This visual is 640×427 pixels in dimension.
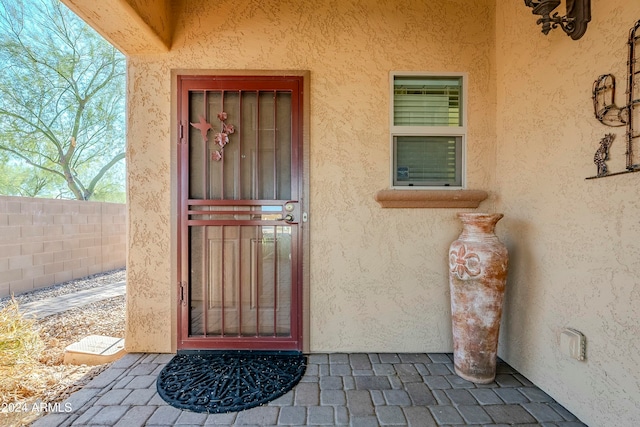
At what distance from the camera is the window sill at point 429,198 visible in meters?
2.30

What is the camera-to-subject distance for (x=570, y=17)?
5.43 feet

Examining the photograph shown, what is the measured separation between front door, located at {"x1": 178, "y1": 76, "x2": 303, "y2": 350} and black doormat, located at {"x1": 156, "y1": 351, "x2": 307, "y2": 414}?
0.13 metres

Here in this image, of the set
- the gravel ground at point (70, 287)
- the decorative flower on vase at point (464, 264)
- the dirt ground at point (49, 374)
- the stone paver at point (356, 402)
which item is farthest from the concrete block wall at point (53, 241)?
the decorative flower on vase at point (464, 264)

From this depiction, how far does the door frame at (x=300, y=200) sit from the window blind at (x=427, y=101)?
0.77m

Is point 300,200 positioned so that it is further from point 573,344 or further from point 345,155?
point 573,344

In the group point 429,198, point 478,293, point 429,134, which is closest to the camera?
point 478,293

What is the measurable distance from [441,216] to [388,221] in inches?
17.3

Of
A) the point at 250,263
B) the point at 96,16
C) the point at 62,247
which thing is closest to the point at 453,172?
the point at 250,263

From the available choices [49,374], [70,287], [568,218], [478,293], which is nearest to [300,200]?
[478,293]

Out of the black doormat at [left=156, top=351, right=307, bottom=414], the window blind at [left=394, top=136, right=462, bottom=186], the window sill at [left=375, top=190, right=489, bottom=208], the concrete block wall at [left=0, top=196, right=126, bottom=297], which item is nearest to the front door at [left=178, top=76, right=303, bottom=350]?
the black doormat at [left=156, top=351, right=307, bottom=414]

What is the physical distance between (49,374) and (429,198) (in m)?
3.18

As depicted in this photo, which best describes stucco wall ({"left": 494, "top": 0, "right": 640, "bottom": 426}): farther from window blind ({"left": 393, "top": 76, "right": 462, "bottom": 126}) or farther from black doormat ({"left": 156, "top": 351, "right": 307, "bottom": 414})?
black doormat ({"left": 156, "top": 351, "right": 307, "bottom": 414})

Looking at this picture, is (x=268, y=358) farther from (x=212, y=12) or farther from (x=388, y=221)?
(x=212, y=12)

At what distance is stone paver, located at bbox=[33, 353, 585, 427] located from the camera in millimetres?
1636
